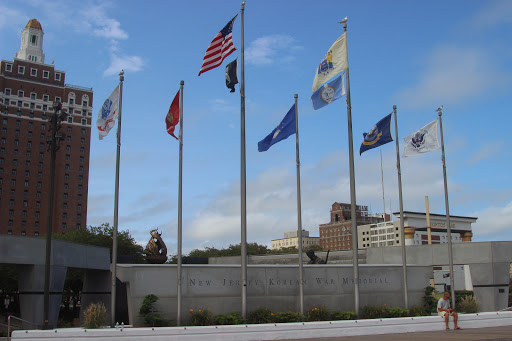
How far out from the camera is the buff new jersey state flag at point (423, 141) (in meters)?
26.8

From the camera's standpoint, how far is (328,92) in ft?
74.1

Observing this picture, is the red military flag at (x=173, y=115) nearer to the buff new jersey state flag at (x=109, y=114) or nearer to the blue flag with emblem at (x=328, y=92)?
the buff new jersey state flag at (x=109, y=114)

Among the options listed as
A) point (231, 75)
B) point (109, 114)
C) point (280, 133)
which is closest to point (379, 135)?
point (280, 133)

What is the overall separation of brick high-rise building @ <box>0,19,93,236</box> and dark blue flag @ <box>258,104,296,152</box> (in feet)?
303

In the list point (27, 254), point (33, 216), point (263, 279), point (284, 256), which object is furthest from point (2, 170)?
point (263, 279)

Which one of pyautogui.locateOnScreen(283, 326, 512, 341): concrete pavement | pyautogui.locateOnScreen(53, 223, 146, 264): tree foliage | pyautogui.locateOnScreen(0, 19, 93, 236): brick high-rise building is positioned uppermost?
pyautogui.locateOnScreen(0, 19, 93, 236): brick high-rise building

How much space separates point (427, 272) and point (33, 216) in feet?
315

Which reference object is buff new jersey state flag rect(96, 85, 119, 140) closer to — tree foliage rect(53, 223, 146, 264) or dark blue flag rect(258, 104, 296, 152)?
dark blue flag rect(258, 104, 296, 152)

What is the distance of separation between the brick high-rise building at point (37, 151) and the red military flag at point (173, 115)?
298 feet

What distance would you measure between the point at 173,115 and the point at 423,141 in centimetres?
1262

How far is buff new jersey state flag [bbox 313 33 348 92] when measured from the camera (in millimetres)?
22594

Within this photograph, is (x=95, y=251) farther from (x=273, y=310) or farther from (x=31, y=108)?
(x=31, y=108)

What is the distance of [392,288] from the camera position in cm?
2880

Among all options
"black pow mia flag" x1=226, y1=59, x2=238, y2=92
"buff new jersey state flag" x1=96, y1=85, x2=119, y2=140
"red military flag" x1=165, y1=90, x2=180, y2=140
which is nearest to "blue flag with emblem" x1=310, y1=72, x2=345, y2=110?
"black pow mia flag" x1=226, y1=59, x2=238, y2=92
